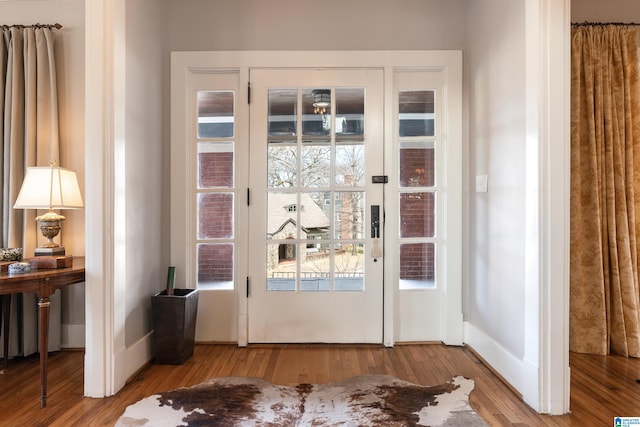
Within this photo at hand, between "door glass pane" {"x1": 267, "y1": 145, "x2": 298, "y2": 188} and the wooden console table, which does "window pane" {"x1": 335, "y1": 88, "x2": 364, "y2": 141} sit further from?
the wooden console table

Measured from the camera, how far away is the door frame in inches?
105

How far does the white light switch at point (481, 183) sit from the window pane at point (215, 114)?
1865 millimetres

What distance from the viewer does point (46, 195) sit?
6.44 ft

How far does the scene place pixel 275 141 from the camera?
2707 millimetres

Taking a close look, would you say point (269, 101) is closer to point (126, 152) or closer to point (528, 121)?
point (126, 152)

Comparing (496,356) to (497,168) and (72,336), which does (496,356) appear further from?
(72,336)

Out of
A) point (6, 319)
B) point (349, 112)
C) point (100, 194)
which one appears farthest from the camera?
point (349, 112)

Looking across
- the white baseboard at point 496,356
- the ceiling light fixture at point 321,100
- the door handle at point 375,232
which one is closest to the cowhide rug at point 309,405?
the white baseboard at point 496,356

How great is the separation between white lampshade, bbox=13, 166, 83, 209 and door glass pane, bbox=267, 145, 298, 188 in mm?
1291

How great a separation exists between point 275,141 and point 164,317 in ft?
4.83

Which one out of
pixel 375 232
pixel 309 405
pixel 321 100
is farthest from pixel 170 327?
pixel 321 100

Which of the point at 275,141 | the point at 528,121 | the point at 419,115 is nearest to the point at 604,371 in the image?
the point at 528,121

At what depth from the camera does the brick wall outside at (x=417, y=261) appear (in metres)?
2.73

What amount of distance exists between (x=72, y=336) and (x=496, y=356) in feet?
9.74
